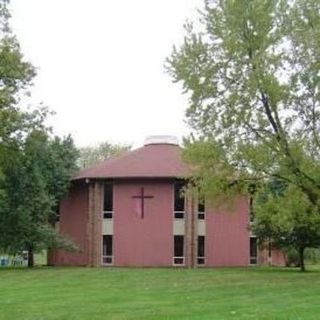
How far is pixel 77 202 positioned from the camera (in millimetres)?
50906

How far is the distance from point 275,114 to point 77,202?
2249cm

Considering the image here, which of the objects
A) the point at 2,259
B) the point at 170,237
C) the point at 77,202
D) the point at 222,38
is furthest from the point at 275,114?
the point at 2,259

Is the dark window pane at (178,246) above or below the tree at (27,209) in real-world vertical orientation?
below

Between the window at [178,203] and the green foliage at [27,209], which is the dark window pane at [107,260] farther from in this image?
the window at [178,203]

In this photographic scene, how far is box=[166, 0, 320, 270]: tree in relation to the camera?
30.7 m

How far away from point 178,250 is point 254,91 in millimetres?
19379

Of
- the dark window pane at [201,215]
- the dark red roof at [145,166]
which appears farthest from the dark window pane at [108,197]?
the dark window pane at [201,215]

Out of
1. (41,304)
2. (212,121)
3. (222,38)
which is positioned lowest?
(41,304)

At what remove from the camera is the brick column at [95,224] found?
48094mm

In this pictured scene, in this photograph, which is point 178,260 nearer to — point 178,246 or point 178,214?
point 178,246

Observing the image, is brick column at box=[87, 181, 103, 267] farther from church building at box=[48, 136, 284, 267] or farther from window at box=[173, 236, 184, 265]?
window at box=[173, 236, 184, 265]

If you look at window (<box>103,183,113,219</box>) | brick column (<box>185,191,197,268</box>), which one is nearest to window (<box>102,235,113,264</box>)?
window (<box>103,183,113,219</box>)

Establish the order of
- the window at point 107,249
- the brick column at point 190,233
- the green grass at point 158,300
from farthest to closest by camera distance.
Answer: the window at point 107,249, the brick column at point 190,233, the green grass at point 158,300

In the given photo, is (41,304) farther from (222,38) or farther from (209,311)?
(222,38)
